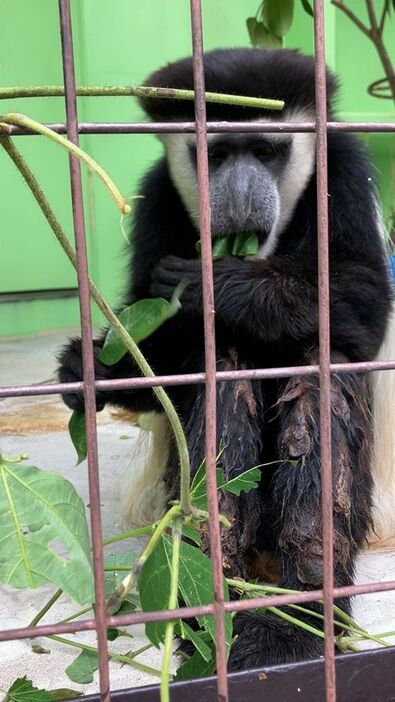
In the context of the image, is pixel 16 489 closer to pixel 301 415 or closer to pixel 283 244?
pixel 301 415

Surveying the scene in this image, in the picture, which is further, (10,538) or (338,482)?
(338,482)

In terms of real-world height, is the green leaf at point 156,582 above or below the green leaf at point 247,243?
below

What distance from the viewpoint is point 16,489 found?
2.83ft

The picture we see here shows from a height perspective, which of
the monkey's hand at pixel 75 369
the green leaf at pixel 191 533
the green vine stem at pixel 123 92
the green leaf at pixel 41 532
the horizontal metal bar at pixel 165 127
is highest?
the green vine stem at pixel 123 92

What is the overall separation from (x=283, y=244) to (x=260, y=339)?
1.59 ft

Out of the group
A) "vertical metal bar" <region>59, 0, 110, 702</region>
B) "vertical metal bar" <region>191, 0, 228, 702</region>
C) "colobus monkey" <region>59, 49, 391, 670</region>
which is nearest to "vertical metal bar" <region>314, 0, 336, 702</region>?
"vertical metal bar" <region>191, 0, 228, 702</region>

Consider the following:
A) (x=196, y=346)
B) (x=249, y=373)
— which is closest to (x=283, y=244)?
(x=196, y=346)

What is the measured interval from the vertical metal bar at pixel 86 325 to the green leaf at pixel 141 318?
0.18 meters

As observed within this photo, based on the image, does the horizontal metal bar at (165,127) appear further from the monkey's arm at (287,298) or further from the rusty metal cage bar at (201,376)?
the monkey's arm at (287,298)

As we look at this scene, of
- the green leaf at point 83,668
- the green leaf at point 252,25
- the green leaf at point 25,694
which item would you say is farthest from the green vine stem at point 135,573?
the green leaf at point 252,25

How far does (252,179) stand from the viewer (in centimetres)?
222

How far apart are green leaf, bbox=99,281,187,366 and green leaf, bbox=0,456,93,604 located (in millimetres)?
247

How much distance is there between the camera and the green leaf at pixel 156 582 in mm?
987

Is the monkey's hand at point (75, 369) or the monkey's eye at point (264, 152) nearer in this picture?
the monkey's hand at point (75, 369)
